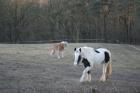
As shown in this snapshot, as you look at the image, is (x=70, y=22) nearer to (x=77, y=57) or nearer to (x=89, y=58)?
(x=89, y=58)

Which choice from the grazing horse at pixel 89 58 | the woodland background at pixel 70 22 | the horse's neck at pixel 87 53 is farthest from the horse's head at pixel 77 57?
the woodland background at pixel 70 22

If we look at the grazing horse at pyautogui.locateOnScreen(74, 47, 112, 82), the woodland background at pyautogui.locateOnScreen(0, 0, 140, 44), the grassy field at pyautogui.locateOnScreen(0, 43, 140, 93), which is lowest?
the woodland background at pyautogui.locateOnScreen(0, 0, 140, 44)

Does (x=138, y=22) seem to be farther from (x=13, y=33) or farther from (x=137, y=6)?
(x=13, y=33)

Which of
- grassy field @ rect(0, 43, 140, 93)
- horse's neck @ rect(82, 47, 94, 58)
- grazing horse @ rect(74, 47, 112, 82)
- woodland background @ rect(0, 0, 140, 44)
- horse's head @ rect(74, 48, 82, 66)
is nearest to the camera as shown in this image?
grassy field @ rect(0, 43, 140, 93)

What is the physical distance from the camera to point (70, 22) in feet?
162

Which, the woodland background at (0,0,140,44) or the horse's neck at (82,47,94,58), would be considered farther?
the woodland background at (0,0,140,44)

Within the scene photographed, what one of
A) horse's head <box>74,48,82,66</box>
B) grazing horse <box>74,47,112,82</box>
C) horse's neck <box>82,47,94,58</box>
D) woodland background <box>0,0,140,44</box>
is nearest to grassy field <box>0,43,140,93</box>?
grazing horse <box>74,47,112,82</box>

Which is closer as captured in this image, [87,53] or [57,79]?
[87,53]

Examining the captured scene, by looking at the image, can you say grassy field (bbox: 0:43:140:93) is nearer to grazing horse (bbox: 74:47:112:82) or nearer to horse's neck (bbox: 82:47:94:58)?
grazing horse (bbox: 74:47:112:82)

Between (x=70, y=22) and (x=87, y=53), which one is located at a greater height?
(x=87, y=53)

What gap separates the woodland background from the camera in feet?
155

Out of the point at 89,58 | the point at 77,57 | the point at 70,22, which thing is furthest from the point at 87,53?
the point at 70,22

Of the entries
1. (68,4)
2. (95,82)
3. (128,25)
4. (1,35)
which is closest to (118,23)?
(128,25)

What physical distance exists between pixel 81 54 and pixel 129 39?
119 feet
